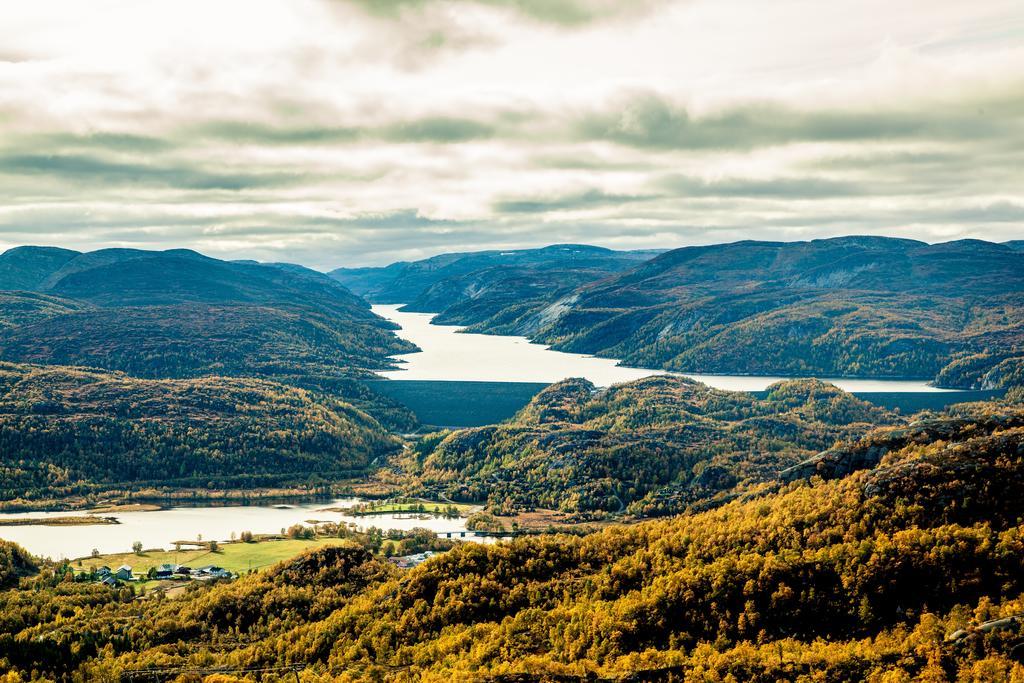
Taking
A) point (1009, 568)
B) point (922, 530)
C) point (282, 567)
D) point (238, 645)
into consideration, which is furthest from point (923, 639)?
point (282, 567)

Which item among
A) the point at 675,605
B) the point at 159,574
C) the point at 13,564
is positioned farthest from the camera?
the point at 159,574

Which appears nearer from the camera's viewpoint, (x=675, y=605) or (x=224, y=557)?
Answer: (x=675, y=605)

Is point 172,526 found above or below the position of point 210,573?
below

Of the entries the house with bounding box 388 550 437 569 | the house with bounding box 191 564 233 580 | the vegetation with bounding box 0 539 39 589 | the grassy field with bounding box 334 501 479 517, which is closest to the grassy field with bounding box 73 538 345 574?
the house with bounding box 191 564 233 580

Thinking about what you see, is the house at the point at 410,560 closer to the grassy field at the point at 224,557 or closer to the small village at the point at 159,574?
the grassy field at the point at 224,557

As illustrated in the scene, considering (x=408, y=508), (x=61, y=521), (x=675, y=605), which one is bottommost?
(x=61, y=521)

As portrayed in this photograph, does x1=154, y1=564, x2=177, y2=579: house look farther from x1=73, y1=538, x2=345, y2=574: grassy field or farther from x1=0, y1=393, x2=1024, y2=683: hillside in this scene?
x1=0, y1=393, x2=1024, y2=683: hillside

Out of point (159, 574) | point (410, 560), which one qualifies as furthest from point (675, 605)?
point (159, 574)

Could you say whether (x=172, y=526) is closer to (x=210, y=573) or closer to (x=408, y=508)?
(x=408, y=508)
